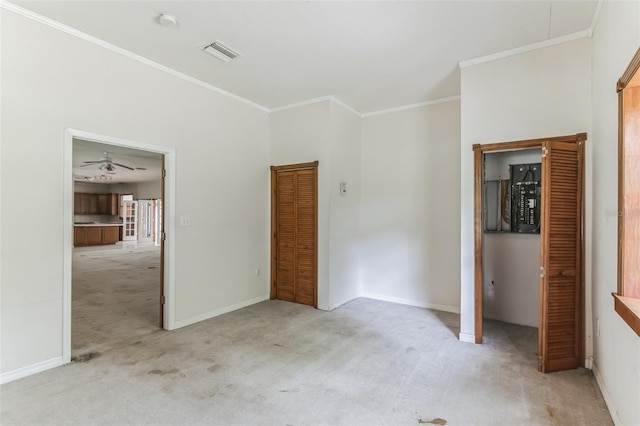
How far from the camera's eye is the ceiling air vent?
9.97ft

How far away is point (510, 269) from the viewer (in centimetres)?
376

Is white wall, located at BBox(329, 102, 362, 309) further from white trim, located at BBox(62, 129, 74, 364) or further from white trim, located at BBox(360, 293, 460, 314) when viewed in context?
white trim, located at BBox(62, 129, 74, 364)

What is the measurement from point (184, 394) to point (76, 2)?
3.01m

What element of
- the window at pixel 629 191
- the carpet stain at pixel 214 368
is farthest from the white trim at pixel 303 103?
the carpet stain at pixel 214 368

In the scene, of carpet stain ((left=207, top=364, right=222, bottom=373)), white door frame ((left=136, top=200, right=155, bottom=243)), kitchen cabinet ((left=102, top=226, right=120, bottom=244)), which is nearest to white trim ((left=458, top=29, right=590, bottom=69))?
carpet stain ((left=207, top=364, right=222, bottom=373))

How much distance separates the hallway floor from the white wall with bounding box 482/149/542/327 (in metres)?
0.26

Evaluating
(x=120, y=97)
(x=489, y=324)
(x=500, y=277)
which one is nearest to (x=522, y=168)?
(x=500, y=277)

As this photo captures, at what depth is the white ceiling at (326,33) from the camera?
2.49 metres

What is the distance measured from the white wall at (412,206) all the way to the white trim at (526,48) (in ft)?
3.37

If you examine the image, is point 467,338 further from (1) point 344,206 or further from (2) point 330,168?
(2) point 330,168

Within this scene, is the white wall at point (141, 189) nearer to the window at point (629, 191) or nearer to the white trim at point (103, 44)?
the white trim at point (103, 44)

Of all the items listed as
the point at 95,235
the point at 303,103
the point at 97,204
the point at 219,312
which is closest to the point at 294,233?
the point at 219,312

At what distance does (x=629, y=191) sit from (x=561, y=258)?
1.00 meters

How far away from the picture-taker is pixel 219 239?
4141mm
